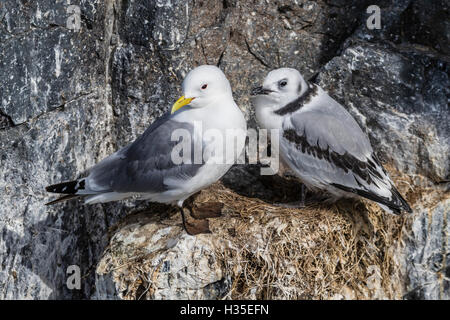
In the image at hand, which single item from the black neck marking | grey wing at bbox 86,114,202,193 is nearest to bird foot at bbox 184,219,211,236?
grey wing at bbox 86,114,202,193

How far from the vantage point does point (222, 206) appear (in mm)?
4402

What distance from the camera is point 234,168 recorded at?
5012mm

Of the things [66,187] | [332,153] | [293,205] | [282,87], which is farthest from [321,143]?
[66,187]

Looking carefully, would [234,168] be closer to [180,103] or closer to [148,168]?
[148,168]

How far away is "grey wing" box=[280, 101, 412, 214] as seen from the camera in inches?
162

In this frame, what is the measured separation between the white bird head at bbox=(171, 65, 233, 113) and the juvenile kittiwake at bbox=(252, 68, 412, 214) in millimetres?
394

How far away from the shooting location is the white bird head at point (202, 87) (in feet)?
12.6

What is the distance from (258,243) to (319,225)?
456 millimetres

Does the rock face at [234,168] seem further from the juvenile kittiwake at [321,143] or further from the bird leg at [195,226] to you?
the juvenile kittiwake at [321,143]

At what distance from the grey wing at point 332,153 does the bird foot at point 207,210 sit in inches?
24.3

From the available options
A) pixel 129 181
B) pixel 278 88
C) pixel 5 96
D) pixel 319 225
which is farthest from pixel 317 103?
pixel 5 96

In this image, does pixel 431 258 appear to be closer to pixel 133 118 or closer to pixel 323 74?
pixel 323 74
